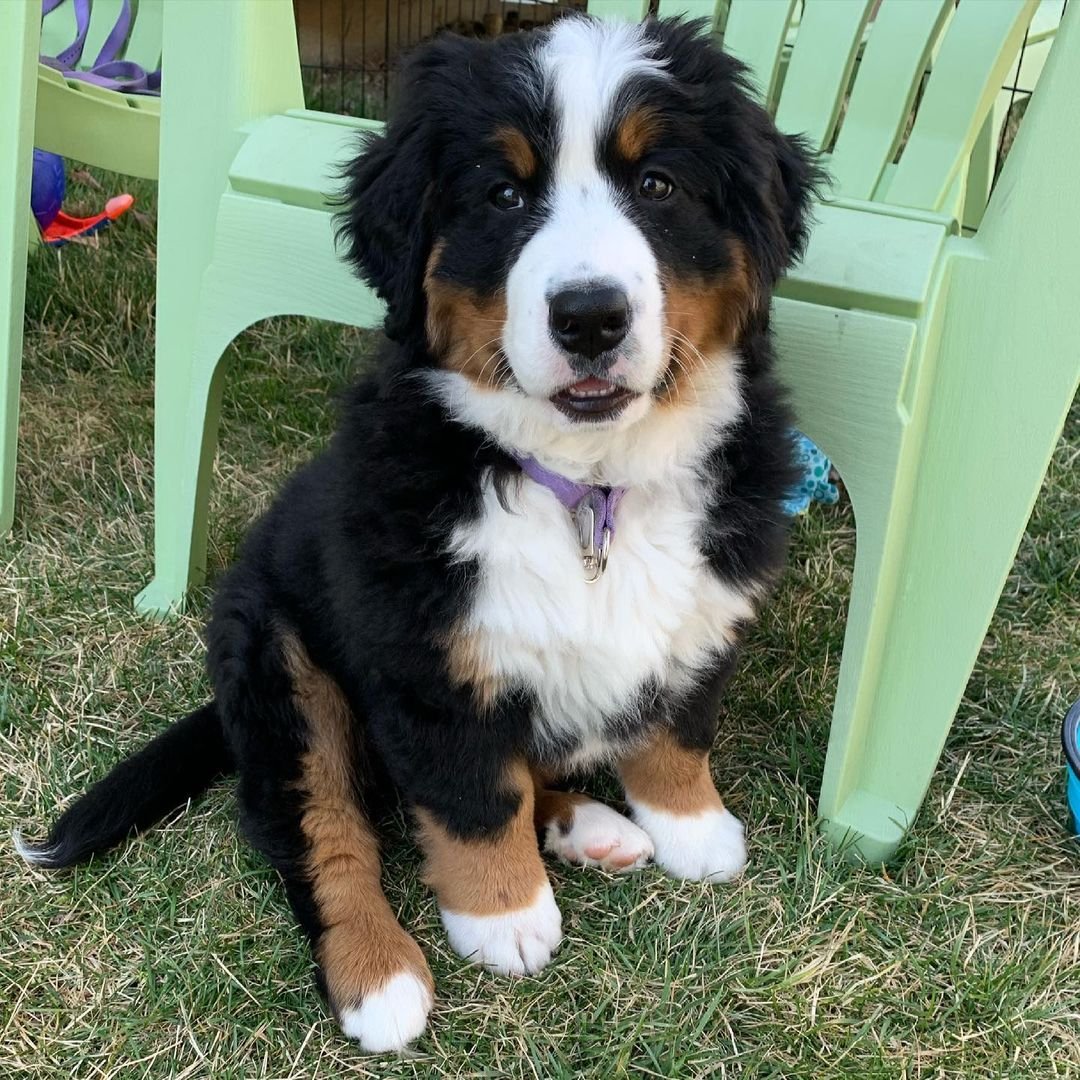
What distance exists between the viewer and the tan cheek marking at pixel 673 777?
2150mm

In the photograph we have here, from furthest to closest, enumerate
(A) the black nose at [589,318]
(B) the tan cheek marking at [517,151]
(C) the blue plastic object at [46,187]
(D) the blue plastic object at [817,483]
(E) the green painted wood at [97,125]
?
(C) the blue plastic object at [46,187], (E) the green painted wood at [97,125], (D) the blue plastic object at [817,483], (B) the tan cheek marking at [517,151], (A) the black nose at [589,318]

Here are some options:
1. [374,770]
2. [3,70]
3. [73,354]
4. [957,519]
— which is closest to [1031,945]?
[957,519]

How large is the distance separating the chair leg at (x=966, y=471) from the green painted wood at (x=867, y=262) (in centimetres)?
5

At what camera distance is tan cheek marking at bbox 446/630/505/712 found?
178 cm

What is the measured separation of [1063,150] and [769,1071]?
58.5 inches

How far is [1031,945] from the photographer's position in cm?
198

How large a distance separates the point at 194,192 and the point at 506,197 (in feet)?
3.42

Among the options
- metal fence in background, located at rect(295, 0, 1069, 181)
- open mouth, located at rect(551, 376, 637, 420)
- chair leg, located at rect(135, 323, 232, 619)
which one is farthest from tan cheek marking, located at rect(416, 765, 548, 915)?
metal fence in background, located at rect(295, 0, 1069, 181)

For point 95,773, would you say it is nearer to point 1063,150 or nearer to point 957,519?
point 957,519

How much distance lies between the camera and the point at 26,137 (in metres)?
2.78

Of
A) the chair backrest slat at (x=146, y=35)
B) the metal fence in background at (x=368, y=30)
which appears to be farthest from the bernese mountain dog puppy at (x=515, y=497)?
the metal fence in background at (x=368, y=30)

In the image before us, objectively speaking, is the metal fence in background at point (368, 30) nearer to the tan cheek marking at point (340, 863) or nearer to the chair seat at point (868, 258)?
the chair seat at point (868, 258)

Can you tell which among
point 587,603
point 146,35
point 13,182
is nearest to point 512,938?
point 587,603

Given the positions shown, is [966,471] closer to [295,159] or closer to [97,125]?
[295,159]
